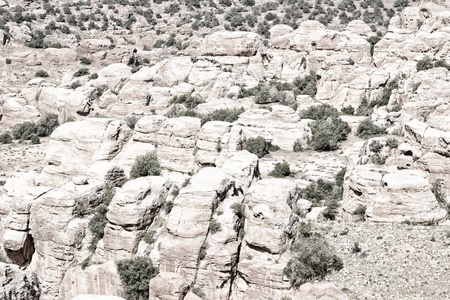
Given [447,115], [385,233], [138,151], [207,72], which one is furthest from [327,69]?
[385,233]

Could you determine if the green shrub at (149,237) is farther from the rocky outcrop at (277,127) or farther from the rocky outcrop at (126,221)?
the rocky outcrop at (277,127)

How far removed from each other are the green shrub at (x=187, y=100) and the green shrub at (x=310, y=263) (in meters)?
23.6

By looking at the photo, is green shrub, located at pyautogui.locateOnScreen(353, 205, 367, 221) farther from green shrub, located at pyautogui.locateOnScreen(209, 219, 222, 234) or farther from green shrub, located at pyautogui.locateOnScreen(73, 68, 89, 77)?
green shrub, located at pyautogui.locateOnScreen(73, 68, 89, 77)

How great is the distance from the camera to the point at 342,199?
29734mm

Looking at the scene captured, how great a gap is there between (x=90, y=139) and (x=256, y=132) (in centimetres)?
1076

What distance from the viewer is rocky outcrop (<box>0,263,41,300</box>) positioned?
17.2 m

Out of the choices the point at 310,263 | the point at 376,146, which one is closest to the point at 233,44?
the point at 376,146

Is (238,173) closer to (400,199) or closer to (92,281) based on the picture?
(400,199)

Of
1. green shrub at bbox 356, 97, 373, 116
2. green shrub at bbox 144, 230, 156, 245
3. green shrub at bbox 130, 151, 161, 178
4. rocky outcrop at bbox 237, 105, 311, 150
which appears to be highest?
green shrub at bbox 144, 230, 156, 245

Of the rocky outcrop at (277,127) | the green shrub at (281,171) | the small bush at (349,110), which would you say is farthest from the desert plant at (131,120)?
the small bush at (349,110)

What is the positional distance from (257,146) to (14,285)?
69.1 feet

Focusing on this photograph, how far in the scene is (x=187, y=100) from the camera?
46781 millimetres

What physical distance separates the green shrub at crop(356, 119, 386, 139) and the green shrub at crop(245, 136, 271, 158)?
23.8 feet

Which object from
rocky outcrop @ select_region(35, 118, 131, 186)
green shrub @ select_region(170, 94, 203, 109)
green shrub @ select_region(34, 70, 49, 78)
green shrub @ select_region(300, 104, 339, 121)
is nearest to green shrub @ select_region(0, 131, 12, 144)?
green shrub @ select_region(170, 94, 203, 109)
